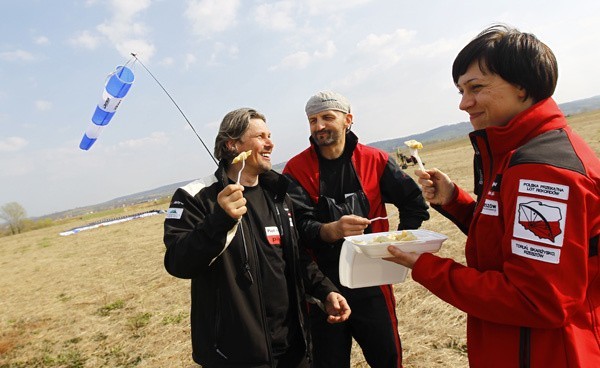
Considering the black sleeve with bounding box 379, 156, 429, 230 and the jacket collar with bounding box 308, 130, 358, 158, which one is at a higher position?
the jacket collar with bounding box 308, 130, 358, 158

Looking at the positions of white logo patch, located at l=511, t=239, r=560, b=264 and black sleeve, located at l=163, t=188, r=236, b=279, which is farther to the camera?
black sleeve, located at l=163, t=188, r=236, b=279

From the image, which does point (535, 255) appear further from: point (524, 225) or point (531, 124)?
point (531, 124)

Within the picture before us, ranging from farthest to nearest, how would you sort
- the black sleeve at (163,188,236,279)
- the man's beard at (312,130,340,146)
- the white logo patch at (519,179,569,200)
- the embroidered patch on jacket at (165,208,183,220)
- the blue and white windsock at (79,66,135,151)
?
the blue and white windsock at (79,66,135,151)
the man's beard at (312,130,340,146)
the embroidered patch on jacket at (165,208,183,220)
the black sleeve at (163,188,236,279)
the white logo patch at (519,179,569,200)

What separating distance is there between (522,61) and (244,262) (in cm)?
195

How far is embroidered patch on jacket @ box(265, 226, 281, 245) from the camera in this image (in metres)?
2.76

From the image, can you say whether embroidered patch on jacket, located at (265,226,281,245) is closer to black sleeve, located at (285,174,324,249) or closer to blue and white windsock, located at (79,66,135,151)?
black sleeve, located at (285,174,324,249)

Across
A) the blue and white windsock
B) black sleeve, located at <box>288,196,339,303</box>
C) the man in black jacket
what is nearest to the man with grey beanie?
black sleeve, located at <box>288,196,339,303</box>

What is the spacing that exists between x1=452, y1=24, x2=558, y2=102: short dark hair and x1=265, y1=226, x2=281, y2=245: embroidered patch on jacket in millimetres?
1752

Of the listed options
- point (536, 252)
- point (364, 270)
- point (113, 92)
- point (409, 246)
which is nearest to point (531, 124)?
point (536, 252)

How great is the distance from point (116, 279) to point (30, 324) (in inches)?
102

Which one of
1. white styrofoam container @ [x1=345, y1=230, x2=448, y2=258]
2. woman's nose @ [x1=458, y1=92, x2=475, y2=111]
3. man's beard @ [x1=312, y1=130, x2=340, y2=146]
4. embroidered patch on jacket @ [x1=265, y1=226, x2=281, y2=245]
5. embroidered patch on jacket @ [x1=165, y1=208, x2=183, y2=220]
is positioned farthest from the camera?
man's beard @ [x1=312, y1=130, x2=340, y2=146]

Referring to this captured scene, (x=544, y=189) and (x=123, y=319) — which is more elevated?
(x=544, y=189)

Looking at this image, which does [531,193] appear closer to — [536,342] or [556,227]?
[556,227]

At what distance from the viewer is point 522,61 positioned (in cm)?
161
